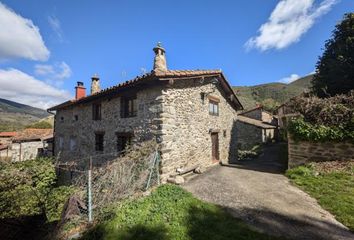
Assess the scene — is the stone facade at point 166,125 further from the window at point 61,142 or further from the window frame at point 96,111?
the window frame at point 96,111

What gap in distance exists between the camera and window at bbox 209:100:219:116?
12914mm

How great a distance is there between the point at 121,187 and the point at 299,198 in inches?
230

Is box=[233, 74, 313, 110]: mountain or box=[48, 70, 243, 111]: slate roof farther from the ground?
box=[233, 74, 313, 110]: mountain

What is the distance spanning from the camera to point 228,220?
5414 millimetres

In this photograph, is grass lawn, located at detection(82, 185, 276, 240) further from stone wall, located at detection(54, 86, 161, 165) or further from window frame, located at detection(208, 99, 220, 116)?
window frame, located at detection(208, 99, 220, 116)

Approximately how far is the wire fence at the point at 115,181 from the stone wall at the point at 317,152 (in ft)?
21.4

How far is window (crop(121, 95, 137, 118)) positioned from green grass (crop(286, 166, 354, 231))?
7.93 m

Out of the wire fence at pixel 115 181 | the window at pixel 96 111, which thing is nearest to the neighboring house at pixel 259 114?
the window at pixel 96 111

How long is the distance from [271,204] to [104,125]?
9.48 metres

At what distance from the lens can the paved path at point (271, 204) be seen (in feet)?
16.3

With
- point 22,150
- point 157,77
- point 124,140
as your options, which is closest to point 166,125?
point 157,77

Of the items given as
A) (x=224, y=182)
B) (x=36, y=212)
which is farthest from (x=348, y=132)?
(x=36, y=212)

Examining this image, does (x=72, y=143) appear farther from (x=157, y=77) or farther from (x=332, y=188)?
(x=332, y=188)

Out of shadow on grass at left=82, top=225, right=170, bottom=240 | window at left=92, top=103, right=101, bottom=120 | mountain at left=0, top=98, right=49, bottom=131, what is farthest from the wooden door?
mountain at left=0, top=98, right=49, bottom=131
